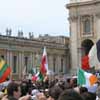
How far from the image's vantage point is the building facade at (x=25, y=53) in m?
48.5

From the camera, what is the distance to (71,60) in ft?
193

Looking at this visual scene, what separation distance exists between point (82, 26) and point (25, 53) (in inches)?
380

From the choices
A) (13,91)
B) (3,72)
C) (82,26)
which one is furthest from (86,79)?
(82,26)

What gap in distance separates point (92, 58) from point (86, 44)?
44.6m

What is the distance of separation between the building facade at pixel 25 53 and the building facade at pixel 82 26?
5.80 feet

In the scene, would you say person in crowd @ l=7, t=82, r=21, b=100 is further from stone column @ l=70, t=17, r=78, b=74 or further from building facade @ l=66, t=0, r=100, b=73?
stone column @ l=70, t=17, r=78, b=74

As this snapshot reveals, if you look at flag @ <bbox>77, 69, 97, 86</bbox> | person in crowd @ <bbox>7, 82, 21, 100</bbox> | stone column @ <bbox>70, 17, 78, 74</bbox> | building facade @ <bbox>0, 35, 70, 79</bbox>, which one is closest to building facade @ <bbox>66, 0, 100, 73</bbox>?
stone column @ <bbox>70, 17, 78, 74</bbox>

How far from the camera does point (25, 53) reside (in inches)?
2014

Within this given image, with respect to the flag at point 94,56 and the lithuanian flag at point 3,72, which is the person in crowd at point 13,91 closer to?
the flag at point 94,56

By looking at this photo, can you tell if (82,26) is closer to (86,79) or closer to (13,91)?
(86,79)

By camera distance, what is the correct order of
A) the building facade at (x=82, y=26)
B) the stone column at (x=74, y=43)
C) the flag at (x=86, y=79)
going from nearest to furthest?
the flag at (x=86, y=79)
the building facade at (x=82, y=26)
the stone column at (x=74, y=43)

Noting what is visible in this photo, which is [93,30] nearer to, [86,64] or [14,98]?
[86,64]

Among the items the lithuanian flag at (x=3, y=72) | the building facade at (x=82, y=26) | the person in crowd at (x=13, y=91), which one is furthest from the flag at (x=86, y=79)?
the building facade at (x=82, y=26)

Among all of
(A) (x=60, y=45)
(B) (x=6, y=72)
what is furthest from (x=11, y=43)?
(B) (x=6, y=72)
